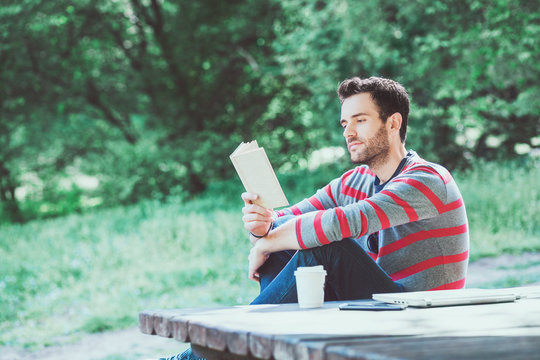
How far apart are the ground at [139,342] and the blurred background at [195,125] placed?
9.3 inches

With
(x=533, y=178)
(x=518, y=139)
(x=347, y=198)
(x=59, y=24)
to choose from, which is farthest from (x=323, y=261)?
(x=59, y=24)

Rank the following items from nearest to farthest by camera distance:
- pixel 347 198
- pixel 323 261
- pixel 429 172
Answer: pixel 323 261 → pixel 429 172 → pixel 347 198

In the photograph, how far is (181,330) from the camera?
76.0 inches

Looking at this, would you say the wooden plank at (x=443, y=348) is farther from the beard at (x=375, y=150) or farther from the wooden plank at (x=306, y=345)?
the beard at (x=375, y=150)

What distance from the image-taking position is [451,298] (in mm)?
2025

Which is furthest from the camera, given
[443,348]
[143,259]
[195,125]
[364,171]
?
[195,125]

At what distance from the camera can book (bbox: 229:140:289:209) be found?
247 centimetres

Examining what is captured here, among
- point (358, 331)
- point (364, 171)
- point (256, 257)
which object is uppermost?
point (364, 171)

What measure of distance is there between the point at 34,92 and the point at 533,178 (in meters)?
11.8

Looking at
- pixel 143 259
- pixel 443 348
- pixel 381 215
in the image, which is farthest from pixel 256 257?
pixel 143 259

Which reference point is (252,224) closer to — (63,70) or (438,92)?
(438,92)

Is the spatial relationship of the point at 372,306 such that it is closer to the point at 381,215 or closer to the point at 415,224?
the point at 381,215

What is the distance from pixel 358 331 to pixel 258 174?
109 centimetres

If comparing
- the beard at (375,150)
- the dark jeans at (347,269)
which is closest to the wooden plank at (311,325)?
the dark jeans at (347,269)
